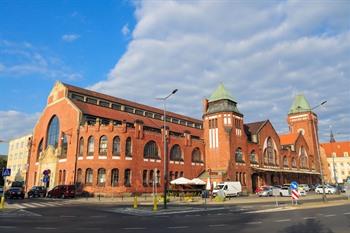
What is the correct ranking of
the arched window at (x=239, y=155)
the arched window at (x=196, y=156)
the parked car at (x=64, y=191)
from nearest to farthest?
the parked car at (x=64, y=191) → the arched window at (x=239, y=155) → the arched window at (x=196, y=156)

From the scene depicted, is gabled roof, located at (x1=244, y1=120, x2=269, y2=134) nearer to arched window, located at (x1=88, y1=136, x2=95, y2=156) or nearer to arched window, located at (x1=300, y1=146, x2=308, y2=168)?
arched window, located at (x1=300, y1=146, x2=308, y2=168)

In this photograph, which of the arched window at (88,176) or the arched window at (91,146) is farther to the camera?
the arched window at (91,146)

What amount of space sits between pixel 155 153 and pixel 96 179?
11.3 metres

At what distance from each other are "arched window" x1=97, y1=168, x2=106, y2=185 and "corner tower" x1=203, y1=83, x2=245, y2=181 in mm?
19649

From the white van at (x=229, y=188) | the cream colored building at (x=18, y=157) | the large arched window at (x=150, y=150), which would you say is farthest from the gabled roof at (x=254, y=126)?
the cream colored building at (x=18, y=157)

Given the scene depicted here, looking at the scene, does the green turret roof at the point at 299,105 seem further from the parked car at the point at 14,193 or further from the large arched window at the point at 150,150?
the parked car at the point at 14,193

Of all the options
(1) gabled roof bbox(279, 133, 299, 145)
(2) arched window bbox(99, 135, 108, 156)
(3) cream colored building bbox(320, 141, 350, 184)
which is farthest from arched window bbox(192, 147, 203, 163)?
(3) cream colored building bbox(320, 141, 350, 184)

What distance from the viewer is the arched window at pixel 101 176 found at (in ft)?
145

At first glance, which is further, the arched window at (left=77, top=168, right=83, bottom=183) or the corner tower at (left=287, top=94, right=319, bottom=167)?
the corner tower at (left=287, top=94, right=319, bottom=167)

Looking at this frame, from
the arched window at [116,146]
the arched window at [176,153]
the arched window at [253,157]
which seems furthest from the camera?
the arched window at [253,157]

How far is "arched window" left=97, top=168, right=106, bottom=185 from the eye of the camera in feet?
145

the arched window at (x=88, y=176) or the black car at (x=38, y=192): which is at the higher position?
the arched window at (x=88, y=176)

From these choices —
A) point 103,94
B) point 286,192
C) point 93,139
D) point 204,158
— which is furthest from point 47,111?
point 286,192

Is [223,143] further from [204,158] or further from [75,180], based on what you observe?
[75,180]
